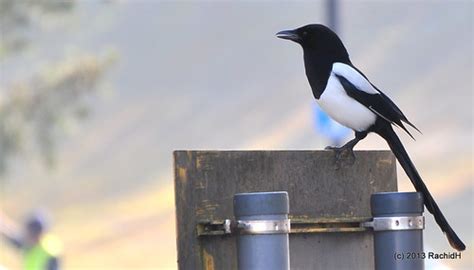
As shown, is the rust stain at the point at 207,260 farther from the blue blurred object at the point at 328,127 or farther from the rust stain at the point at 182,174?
the blue blurred object at the point at 328,127

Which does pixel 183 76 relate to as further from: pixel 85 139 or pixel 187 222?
pixel 187 222

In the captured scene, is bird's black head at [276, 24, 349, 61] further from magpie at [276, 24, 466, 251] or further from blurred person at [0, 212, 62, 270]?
blurred person at [0, 212, 62, 270]

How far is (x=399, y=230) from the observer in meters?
4.18

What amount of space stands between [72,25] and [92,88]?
1.67 meters

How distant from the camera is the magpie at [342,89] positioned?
561cm

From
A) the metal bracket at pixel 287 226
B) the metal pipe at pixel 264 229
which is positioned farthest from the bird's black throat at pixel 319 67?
the metal pipe at pixel 264 229

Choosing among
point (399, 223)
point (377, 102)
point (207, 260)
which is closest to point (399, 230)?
point (399, 223)

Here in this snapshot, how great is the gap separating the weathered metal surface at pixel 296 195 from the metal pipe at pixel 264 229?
25 centimetres

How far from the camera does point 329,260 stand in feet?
14.1

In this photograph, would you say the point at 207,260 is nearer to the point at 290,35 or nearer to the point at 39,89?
the point at 290,35

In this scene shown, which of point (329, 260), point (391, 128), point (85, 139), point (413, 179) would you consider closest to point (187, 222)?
point (329, 260)

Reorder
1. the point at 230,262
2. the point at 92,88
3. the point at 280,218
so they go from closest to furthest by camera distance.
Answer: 1. the point at 280,218
2. the point at 230,262
3. the point at 92,88

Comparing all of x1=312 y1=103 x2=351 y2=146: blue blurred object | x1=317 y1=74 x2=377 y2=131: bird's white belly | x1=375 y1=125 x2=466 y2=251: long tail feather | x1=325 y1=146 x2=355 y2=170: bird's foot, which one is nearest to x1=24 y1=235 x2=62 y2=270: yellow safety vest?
x1=312 y1=103 x2=351 y2=146: blue blurred object

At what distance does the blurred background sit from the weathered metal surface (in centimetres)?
879
